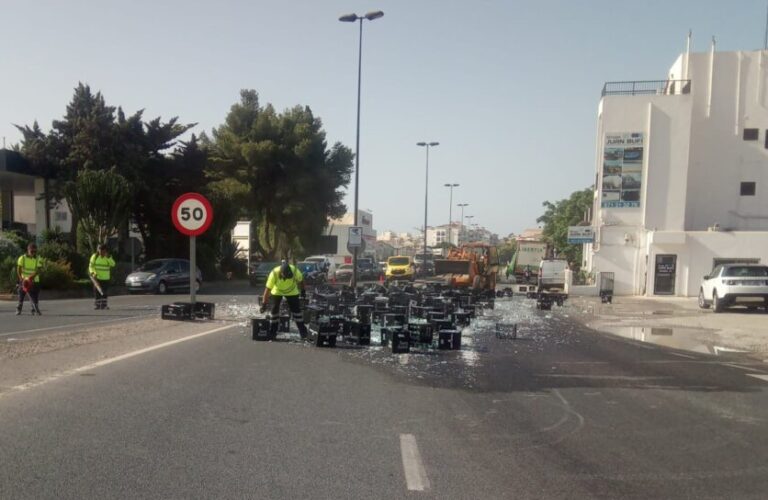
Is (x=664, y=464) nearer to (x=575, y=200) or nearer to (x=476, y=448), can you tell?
(x=476, y=448)

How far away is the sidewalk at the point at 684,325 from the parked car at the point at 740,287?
408 mm

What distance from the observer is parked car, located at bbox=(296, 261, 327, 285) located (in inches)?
1286

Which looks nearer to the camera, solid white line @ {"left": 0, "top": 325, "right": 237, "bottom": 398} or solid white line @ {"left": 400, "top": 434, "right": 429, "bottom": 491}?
solid white line @ {"left": 400, "top": 434, "right": 429, "bottom": 491}

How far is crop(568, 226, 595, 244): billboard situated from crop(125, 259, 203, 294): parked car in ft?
61.6

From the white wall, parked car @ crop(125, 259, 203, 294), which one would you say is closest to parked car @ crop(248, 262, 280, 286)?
parked car @ crop(125, 259, 203, 294)

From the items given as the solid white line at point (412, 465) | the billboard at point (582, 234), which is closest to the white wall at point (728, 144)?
the billboard at point (582, 234)

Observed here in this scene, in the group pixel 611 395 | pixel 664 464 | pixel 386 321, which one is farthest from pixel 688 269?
pixel 664 464

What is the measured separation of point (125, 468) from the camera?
4.71 metres

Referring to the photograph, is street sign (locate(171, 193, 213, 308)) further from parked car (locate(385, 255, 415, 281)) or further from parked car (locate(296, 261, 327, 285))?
parked car (locate(385, 255, 415, 281))

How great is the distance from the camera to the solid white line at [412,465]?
4527 mm

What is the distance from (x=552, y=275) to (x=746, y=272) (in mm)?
14866

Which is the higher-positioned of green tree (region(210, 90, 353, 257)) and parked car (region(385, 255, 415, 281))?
green tree (region(210, 90, 353, 257))

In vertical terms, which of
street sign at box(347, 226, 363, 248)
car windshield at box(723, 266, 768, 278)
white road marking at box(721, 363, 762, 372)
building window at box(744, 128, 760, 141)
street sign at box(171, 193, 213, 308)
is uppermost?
building window at box(744, 128, 760, 141)

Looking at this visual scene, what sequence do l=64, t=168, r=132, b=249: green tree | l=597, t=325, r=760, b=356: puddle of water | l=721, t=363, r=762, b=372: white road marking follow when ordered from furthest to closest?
l=64, t=168, r=132, b=249: green tree, l=597, t=325, r=760, b=356: puddle of water, l=721, t=363, r=762, b=372: white road marking
